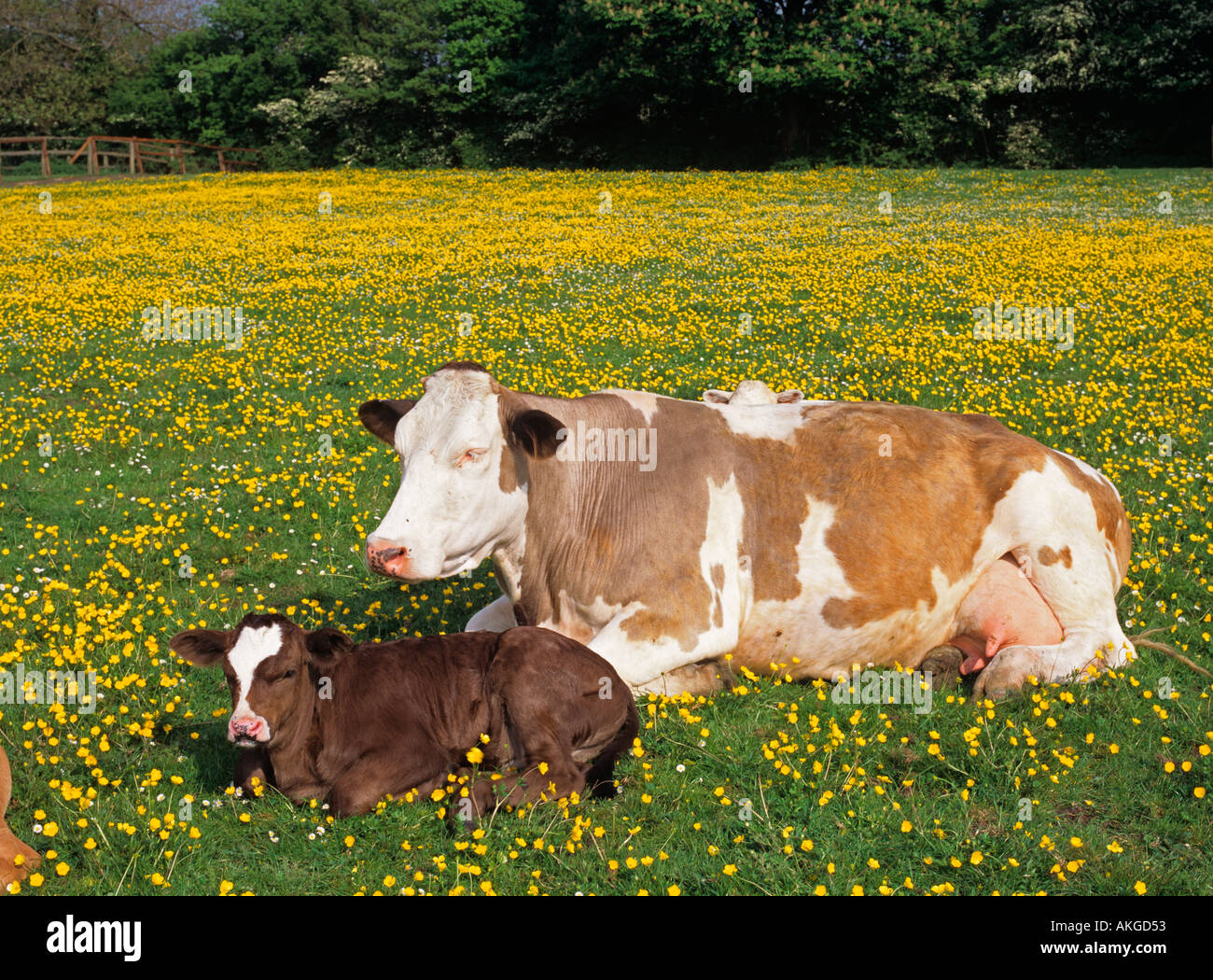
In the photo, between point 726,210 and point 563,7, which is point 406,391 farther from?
point 563,7

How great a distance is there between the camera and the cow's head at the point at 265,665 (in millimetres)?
5520

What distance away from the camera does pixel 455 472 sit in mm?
6340

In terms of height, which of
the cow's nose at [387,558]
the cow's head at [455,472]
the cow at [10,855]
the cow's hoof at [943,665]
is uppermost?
the cow's head at [455,472]

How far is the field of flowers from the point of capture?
18.3ft

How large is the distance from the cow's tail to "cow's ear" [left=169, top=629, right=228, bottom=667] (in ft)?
19.5

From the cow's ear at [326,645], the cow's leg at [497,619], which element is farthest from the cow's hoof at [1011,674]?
the cow's ear at [326,645]

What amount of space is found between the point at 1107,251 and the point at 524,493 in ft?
76.1

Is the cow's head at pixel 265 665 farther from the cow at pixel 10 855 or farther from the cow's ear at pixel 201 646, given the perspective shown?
the cow at pixel 10 855

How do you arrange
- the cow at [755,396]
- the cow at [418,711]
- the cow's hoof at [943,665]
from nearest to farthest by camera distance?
the cow at [418,711], the cow's hoof at [943,665], the cow at [755,396]

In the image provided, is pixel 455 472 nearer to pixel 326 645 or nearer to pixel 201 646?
pixel 326 645

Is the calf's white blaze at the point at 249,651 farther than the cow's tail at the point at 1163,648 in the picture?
No

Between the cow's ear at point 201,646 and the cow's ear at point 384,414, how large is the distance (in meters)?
1.58

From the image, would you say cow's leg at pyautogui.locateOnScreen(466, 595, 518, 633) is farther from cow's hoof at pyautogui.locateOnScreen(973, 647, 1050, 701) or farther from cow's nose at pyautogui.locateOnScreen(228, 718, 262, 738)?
cow's hoof at pyautogui.locateOnScreen(973, 647, 1050, 701)

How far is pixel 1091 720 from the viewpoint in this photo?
679 cm
